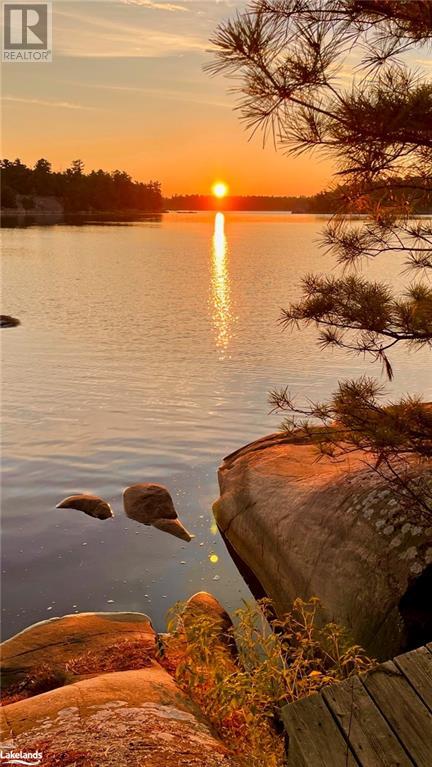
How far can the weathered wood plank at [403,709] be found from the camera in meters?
3.25

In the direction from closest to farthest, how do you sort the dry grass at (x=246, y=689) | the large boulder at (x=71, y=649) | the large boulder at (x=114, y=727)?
1. the large boulder at (x=114, y=727)
2. the dry grass at (x=246, y=689)
3. the large boulder at (x=71, y=649)

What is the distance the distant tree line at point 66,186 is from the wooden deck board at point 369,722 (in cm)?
15285

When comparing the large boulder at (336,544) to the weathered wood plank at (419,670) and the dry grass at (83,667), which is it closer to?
the dry grass at (83,667)

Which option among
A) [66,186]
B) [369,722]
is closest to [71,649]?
[369,722]

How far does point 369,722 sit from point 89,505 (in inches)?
301

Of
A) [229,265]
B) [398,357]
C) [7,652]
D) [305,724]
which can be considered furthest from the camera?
[229,265]

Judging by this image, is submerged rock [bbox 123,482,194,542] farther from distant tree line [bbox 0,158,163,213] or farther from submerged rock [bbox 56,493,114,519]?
distant tree line [bbox 0,158,163,213]

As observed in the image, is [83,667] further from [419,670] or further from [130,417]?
Answer: [130,417]

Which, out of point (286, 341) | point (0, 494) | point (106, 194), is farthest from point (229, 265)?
point (106, 194)

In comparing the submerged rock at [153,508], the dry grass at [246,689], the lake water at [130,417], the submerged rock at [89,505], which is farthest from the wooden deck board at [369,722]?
the submerged rock at [89,505]

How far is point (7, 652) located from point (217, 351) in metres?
16.7

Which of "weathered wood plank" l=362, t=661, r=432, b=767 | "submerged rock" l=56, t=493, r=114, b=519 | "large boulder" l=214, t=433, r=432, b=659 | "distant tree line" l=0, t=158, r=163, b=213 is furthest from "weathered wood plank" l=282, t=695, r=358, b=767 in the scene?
"distant tree line" l=0, t=158, r=163, b=213

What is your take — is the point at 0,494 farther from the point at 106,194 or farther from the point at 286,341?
the point at 106,194

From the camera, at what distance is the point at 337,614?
6617mm
